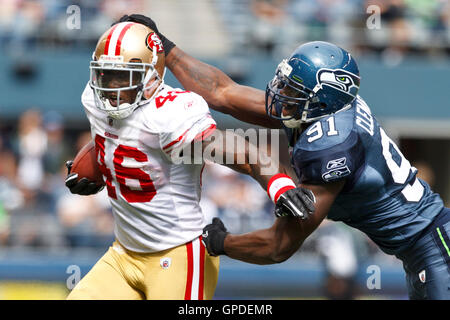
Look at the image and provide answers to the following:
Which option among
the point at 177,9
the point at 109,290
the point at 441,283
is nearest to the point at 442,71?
the point at 177,9

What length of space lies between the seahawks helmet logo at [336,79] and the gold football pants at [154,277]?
1.02 meters

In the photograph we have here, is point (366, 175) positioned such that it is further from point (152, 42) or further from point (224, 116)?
point (224, 116)

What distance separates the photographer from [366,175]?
147 inches

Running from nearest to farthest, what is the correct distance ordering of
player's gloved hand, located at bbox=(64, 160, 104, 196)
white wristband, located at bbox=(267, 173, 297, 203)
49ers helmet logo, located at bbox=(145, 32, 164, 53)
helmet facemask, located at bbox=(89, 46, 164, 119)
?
→ white wristband, located at bbox=(267, 173, 297, 203) → helmet facemask, located at bbox=(89, 46, 164, 119) → 49ers helmet logo, located at bbox=(145, 32, 164, 53) → player's gloved hand, located at bbox=(64, 160, 104, 196)

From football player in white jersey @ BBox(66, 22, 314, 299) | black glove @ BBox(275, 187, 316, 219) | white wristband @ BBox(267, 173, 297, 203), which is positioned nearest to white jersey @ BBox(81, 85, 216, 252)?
football player in white jersey @ BBox(66, 22, 314, 299)

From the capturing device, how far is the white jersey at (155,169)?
3.71 meters

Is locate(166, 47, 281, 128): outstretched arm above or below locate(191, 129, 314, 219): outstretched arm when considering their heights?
above

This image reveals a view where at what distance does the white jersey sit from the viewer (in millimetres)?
3715

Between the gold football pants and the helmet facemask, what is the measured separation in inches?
29.0

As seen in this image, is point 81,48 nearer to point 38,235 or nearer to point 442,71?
point 38,235

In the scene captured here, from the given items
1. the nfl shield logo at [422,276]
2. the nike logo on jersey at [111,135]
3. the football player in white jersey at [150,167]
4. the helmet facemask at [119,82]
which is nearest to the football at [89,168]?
the football player in white jersey at [150,167]

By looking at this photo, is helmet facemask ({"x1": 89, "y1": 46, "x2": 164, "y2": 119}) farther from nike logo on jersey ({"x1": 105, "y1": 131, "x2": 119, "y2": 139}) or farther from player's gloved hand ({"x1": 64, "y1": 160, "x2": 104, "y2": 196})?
player's gloved hand ({"x1": 64, "y1": 160, "x2": 104, "y2": 196})

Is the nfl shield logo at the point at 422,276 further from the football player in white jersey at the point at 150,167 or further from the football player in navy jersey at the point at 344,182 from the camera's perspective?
the football player in white jersey at the point at 150,167

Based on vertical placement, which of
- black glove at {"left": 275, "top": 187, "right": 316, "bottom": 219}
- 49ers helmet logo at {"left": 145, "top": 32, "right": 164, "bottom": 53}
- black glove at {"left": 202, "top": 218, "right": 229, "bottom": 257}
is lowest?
black glove at {"left": 202, "top": 218, "right": 229, "bottom": 257}
